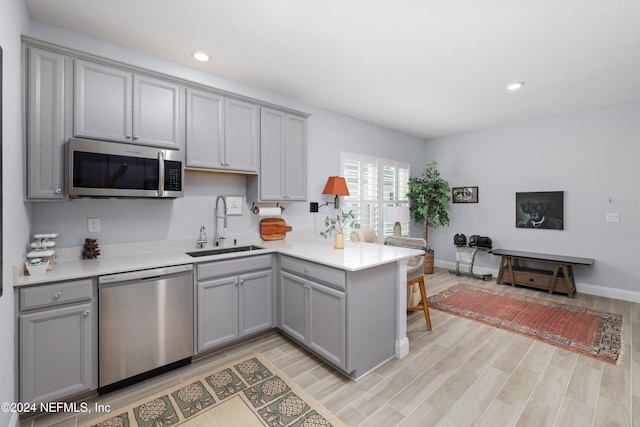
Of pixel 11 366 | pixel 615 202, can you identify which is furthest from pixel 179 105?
pixel 615 202

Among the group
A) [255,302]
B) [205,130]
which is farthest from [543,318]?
[205,130]

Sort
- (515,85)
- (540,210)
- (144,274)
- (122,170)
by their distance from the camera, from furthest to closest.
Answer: (540,210), (515,85), (122,170), (144,274)

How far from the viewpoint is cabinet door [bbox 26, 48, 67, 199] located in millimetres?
1880

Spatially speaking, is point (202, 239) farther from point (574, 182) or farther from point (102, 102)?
point (574, 182)

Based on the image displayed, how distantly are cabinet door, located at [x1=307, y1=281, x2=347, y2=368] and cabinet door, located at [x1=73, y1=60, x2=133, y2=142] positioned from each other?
79.1 inches

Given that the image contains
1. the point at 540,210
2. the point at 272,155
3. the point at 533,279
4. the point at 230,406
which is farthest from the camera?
the point at 540,210

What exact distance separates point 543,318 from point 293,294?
2998 millimetres

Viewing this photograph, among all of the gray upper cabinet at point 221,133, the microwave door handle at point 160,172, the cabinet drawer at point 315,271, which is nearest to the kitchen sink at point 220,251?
the cabinet drawer at point 315,271

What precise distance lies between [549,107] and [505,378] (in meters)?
3.82

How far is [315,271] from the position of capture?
7.86 ft

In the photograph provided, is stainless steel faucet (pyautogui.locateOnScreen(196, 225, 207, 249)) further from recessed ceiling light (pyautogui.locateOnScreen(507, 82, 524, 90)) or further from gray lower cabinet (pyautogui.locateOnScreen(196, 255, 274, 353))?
recessed ceiling light (pyautogui.locateOnScreen(507, 82, 524, 90))

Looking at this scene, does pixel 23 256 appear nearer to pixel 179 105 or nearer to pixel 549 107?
pixel 179 105

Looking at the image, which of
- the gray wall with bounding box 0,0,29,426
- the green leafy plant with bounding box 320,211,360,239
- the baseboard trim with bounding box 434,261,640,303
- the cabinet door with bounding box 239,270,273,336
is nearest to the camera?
the gray wall with bounding box 0,0,29,426

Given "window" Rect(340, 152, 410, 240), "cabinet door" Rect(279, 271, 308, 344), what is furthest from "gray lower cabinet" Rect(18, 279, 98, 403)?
"window" Rect(340, 152, 410, 240)
